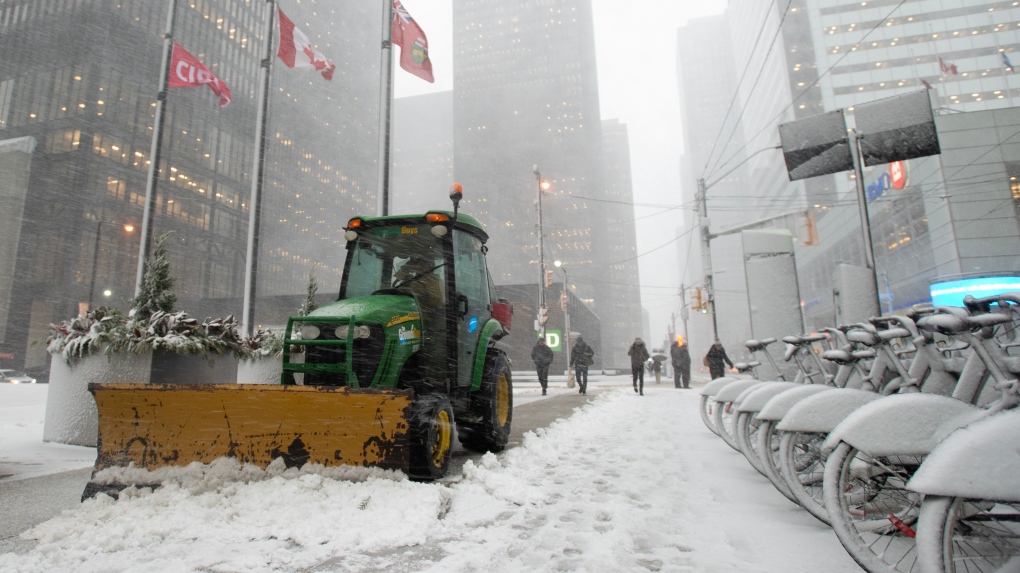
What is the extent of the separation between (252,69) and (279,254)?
26110 millimetres

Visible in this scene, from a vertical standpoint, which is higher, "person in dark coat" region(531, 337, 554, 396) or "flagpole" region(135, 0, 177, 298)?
"flagpole" region(135, 0, 177, 298)

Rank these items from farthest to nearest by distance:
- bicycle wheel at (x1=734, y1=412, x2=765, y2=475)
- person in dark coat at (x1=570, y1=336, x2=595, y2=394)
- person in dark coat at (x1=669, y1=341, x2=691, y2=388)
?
person in dark coat at (x1=669, y1=341, x2=691, y2=388), person in dark coat at (x1=570, y1=336, x2=595, y2=394), bicycle wheel at (x1=734, y1=412, x2=765, y2=475)

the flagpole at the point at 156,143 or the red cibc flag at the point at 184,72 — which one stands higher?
the red cibc flag at the point at 184,72

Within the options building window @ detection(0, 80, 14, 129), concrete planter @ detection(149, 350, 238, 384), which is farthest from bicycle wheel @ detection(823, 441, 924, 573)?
building window @ detection(0, 80, 14, 129)

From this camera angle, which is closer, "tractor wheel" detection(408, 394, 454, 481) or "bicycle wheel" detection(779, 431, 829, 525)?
"bicycle wheel" detection(779, 431, 829, 525)

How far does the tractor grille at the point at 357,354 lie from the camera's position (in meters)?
4.18

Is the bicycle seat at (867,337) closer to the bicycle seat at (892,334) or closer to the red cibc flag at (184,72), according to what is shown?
the bicycle seat at (892,334)

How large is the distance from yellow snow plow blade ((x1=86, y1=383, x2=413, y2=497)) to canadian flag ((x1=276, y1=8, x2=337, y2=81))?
411 inches

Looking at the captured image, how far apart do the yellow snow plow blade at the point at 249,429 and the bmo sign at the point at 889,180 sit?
4602 centimetres

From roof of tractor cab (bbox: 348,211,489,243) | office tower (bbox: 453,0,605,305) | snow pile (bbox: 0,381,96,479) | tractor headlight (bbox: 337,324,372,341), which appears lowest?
snow pile (bbox: 0,381,96,479)

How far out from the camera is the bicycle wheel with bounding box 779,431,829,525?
3290 millimetres

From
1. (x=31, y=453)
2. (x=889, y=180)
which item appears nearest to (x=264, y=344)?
(x=31, y=453)

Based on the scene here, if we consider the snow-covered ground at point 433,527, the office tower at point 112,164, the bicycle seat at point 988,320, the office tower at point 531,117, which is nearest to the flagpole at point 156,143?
the snow-covered ground at point 433,527

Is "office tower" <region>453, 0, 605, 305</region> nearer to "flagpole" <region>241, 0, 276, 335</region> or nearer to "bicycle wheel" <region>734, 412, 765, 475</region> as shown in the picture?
"flagpole" <region>241, 0, 276, 335</region>
